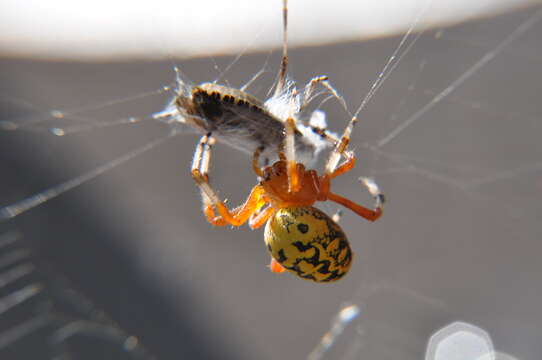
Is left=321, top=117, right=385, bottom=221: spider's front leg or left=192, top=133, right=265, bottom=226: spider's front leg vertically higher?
left=192, top=133, right=265, bottom=226: spider's front leg

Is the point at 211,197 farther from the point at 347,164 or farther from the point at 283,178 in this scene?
the point at 347,164

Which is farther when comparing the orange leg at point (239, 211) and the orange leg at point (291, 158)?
the orange leg at point (239, 211)

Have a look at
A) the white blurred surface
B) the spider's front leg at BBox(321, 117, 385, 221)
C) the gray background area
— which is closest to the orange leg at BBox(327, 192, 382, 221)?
the spider's front leg at BBox(321, 117, 385, 221)

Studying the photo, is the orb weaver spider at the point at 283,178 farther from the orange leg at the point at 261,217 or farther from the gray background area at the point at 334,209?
the gray background area at the point at 334,209

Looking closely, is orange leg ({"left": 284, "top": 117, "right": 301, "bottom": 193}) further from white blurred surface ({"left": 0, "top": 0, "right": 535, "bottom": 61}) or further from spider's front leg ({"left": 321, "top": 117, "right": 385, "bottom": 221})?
white blurred surface ({"left": 0, "top": 0, "right": 535, "bottom": 61})

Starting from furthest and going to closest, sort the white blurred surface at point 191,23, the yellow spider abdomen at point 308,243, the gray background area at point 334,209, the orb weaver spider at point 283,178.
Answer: the gray background area at point 334,209, the white blurred surface at point 191,23, the yellow spider abdomen at point 308,243, the orb weaver spider at point 283,178

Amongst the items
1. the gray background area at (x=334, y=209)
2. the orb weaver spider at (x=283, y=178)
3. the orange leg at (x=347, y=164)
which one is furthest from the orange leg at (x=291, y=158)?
the gray background area at (x=334, y=209)

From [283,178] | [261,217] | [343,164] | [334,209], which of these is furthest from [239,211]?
[334,209]
